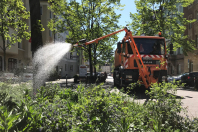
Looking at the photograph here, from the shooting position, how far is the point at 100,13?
95.1ft

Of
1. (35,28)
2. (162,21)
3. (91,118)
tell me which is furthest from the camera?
(162,21)

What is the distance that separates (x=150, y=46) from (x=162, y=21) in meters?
15.8

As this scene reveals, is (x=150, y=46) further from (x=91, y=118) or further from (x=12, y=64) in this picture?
(x=12, y=64)

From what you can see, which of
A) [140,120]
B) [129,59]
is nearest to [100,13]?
[129,59]

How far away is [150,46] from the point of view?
494 inches

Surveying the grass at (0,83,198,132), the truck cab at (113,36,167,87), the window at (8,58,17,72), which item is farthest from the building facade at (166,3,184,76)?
the grass at (0,83,198,132)

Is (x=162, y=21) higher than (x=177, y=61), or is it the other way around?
(x=162, y=21)

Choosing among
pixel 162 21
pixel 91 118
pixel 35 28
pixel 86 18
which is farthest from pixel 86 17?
pixel 91 118

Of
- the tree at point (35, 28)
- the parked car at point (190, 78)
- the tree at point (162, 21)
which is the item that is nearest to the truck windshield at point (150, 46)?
the tree at point (35, 28)

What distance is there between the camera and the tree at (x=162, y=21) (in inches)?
1062

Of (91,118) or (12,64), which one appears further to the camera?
(12,64)

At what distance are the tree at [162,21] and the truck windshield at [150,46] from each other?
14639 millimetres

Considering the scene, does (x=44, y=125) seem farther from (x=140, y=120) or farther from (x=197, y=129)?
(x=197, y=129)

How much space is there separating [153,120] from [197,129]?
0.58 meters
